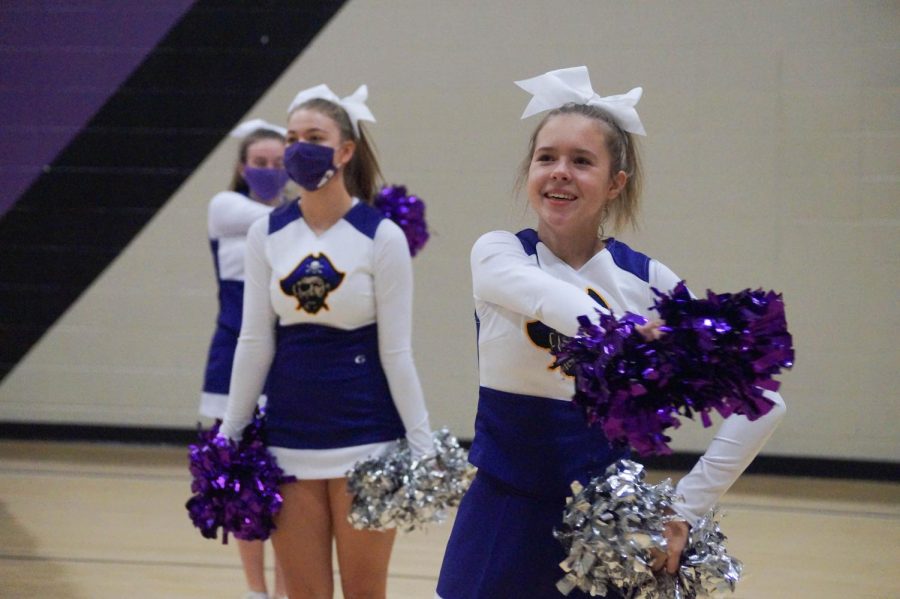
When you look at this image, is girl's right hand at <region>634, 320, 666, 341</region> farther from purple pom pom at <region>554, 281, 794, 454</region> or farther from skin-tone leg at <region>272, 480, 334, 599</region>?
skin-tone leg at <region>272, 480, 334, 599</region>

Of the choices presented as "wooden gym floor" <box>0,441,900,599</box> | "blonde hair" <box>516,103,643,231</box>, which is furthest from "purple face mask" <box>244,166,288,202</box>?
"blonde hair" <box>516,103,643,231</box>

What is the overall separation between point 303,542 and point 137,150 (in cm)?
373

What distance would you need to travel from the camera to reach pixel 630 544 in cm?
151

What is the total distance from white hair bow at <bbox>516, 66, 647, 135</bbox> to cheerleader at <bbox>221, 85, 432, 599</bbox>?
94 cm

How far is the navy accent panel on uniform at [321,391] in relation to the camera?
104 inches

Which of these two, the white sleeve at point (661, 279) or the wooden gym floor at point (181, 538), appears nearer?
the white sleeve at point (661, 279)

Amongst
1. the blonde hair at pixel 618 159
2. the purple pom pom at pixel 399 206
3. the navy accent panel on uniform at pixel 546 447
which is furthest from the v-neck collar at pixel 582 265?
the purple pom pom at pixel 399 206

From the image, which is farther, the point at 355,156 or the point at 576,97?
the point at 355,156

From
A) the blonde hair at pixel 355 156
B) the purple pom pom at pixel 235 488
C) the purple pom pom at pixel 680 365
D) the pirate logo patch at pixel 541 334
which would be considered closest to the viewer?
the purple pom pom at pixel 680 365

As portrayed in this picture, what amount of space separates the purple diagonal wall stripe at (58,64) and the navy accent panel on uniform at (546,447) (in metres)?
4.62

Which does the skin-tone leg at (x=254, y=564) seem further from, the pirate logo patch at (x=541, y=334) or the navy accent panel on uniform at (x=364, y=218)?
the pirate logo patch at (x=541, y=334)

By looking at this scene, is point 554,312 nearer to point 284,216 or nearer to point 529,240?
point 529,240

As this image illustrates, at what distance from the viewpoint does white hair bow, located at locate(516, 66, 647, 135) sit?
1.80 meters

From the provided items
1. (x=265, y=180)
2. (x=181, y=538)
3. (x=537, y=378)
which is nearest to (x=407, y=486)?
(x=537, y=378)
